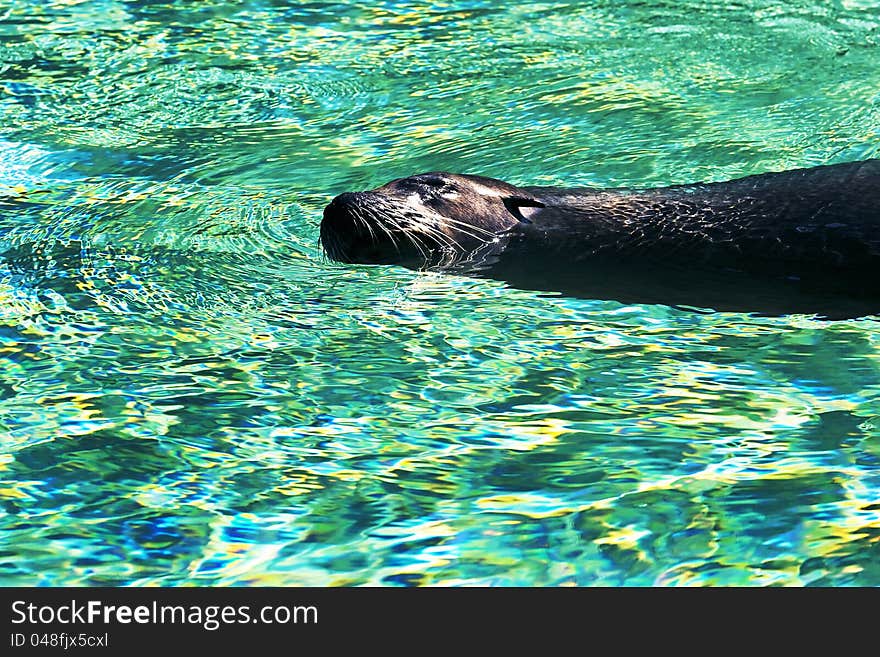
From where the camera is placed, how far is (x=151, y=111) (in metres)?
7.27

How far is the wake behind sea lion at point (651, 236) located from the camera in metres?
4.71

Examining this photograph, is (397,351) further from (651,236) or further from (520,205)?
(520,205)

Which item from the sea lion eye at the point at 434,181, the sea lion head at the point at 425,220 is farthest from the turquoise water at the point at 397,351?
the sea lion eye at the point at 434,181

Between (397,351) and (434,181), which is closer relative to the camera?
(397,351)

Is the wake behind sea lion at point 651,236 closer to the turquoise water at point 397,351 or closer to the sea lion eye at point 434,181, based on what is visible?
the sea lion eye at point 434,181

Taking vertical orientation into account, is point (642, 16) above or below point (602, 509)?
A: above

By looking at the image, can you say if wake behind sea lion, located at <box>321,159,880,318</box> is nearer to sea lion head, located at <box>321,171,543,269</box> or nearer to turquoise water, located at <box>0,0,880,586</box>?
sea lion head, located at <box>321,171,543,269</box>

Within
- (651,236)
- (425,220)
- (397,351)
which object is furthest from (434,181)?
(397,351)

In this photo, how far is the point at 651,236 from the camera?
512 cm

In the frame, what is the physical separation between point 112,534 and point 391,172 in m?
3.42

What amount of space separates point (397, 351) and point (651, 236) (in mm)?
1301

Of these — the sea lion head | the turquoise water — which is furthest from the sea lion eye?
the turquoise water
